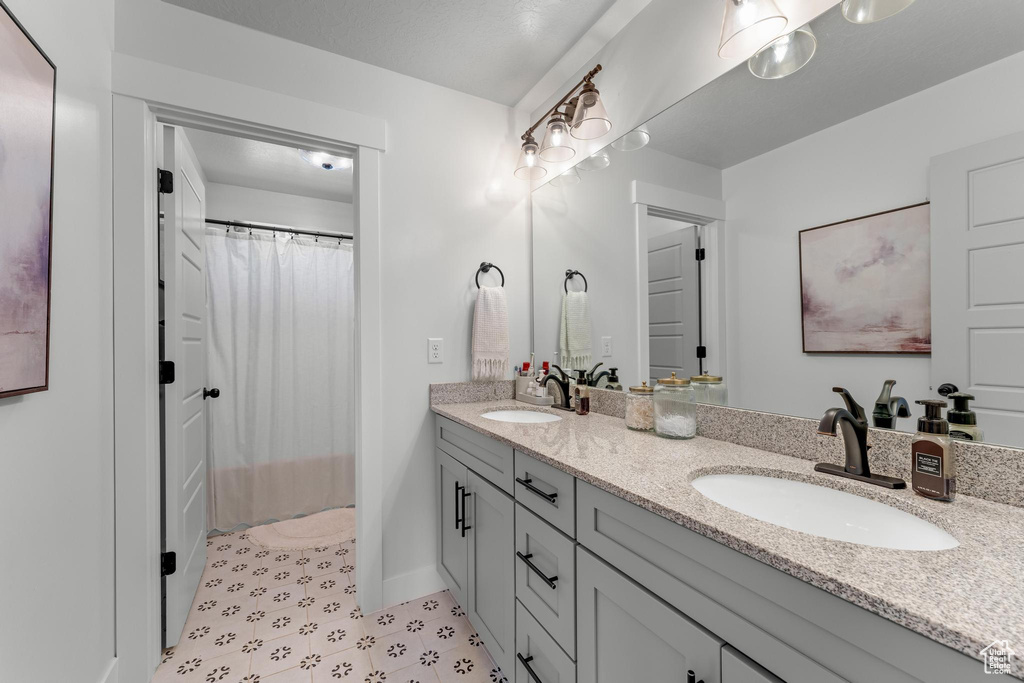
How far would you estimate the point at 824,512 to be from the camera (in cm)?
87

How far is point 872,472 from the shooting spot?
91cm

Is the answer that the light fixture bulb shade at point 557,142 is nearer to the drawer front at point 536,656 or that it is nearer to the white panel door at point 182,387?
the white panel door at point 182,387

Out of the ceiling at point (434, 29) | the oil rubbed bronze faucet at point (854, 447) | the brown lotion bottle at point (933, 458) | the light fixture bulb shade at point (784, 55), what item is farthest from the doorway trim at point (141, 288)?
the brown lotion bottle at point (933, 458)

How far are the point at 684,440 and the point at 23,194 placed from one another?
1.69 m

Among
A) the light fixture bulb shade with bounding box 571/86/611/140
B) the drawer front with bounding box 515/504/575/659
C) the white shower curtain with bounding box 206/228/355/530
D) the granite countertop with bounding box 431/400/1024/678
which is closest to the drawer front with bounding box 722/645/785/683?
the granite countertop with bounding box 431/400/1024/678

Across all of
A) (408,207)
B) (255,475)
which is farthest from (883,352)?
(255,475)

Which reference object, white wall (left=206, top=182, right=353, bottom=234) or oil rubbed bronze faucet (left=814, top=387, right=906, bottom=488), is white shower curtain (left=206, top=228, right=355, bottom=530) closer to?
white wall (left=206, top=182, right=353, bottom=234)

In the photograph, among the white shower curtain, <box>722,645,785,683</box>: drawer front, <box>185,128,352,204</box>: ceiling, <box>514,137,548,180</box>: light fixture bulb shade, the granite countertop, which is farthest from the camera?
the white shower curtain

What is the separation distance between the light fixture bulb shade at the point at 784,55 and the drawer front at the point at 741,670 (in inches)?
51.9

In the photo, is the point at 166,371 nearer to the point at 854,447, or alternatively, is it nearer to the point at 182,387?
the point at 182,387

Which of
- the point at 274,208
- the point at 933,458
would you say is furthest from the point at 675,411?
the point at 274,208

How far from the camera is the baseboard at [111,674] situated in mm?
1301

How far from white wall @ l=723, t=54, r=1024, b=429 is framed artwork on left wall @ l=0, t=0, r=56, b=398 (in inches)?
65.2

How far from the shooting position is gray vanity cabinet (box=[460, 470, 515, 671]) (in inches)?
50.9
